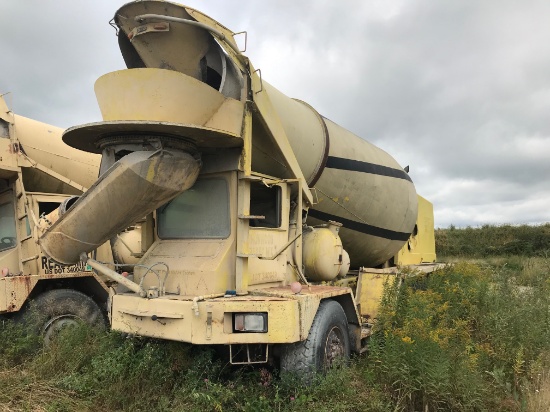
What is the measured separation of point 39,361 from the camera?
4.84 meters

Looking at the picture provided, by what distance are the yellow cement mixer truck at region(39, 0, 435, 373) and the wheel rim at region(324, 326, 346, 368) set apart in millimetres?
19

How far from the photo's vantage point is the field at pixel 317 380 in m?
3.95

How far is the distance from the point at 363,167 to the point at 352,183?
40cm

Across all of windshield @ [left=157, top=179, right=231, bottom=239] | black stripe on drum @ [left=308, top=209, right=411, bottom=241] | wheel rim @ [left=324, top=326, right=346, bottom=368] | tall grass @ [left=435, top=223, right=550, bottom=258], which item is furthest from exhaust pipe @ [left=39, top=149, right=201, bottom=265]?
tall grass @ [left=435, top=223, right=550, bottom=258]

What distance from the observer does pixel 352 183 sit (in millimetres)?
6328

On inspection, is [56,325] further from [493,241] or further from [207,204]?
[493,241]

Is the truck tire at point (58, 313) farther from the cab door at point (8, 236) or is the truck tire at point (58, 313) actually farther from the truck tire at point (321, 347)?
the truck tire at point (321, 347)

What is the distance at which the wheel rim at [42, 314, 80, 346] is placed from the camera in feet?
18.8

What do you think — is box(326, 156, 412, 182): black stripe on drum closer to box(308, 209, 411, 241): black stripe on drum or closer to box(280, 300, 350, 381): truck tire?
box(308, 209, 411, 241): black stripe on drum

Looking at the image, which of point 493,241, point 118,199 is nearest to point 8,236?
point 118,199

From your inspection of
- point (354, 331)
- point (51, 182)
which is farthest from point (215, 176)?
point (51, 182)

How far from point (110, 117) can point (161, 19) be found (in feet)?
3.70

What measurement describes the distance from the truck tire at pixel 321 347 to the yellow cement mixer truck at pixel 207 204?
0.04ft

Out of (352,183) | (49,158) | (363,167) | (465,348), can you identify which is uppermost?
(49,158)
